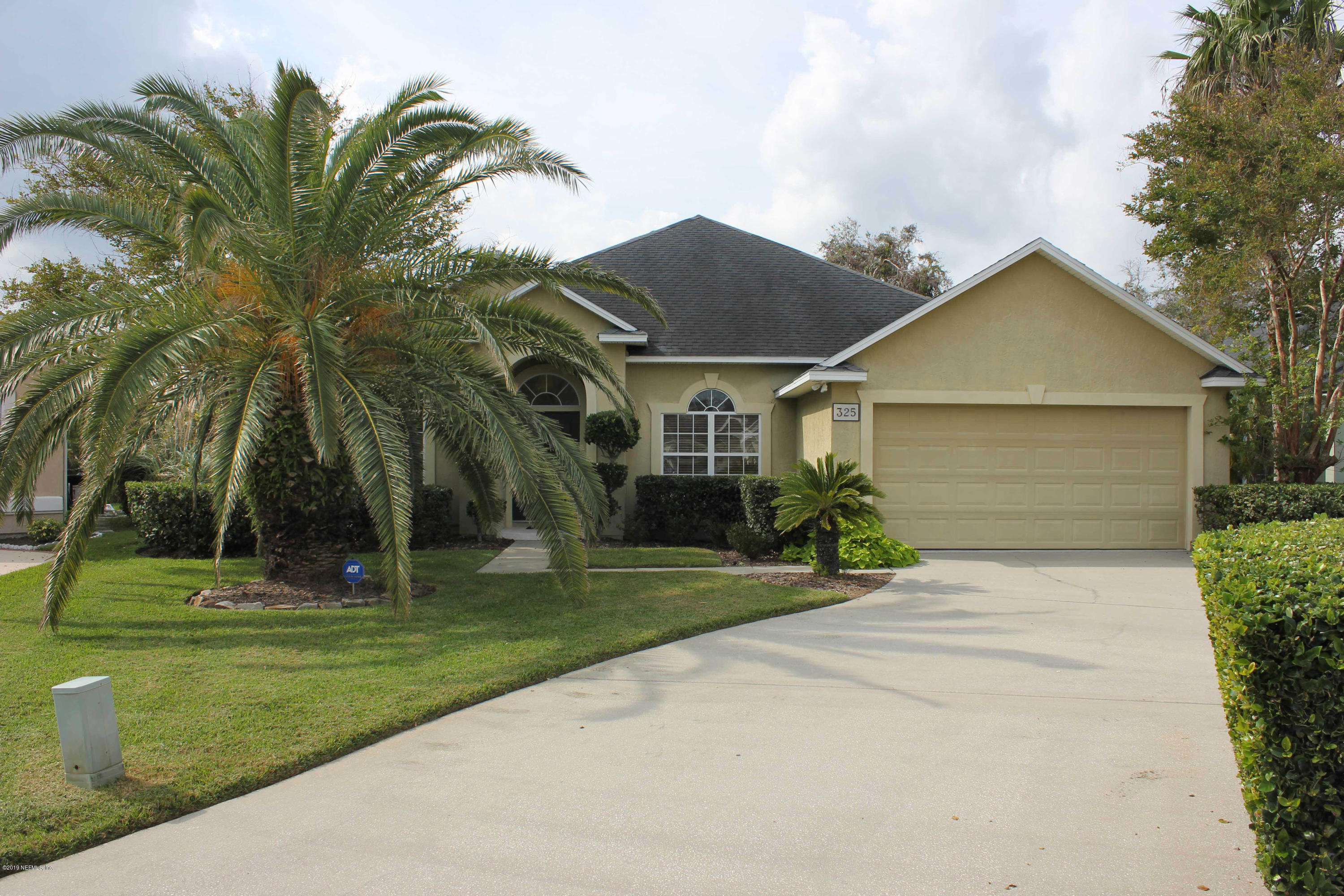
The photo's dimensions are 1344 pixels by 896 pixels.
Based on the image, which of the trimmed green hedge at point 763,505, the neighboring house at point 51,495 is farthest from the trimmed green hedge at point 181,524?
the trimmed green hedge at point 763,505

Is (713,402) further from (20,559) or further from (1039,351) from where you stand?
(20,559)

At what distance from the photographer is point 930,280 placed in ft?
112

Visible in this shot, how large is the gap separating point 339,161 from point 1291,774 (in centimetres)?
930

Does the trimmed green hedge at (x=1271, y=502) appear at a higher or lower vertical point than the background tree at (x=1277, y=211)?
lower

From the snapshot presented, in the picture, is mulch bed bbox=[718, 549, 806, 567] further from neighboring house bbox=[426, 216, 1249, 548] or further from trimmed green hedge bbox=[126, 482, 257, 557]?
trimmed green hedge bbox=[126, 482, 257, 557]

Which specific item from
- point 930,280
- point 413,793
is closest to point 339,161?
point 413,793

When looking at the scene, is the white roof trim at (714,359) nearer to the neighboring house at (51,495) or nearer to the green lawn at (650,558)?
the green lawn at (650,558)

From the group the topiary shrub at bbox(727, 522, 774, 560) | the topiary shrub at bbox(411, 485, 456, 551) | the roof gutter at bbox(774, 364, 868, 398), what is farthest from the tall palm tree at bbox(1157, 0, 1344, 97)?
the topiary shrub at bbox(411, 485, 456, 551)

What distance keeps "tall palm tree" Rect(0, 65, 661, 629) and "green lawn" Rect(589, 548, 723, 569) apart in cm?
188

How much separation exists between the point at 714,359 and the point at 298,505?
780cm

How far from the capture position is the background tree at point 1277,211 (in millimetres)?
12172

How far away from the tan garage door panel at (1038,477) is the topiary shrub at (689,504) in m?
2.66

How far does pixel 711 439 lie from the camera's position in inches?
591

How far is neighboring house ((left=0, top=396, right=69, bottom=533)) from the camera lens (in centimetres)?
1578
